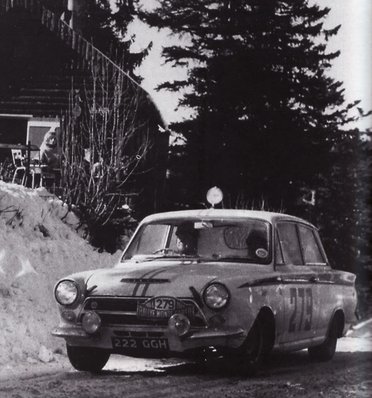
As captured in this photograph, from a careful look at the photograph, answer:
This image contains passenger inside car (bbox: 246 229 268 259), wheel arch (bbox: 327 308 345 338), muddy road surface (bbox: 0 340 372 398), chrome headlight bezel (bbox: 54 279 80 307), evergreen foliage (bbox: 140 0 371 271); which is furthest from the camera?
evergreen foliage (bbox: 140 0 371 271)

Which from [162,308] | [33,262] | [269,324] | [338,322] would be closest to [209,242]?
[269,324]

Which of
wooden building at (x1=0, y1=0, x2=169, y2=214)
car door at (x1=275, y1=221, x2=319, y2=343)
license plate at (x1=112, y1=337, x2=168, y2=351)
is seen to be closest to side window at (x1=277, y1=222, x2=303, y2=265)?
car door at (x1=275, y1=221, x2=319, y2=343)

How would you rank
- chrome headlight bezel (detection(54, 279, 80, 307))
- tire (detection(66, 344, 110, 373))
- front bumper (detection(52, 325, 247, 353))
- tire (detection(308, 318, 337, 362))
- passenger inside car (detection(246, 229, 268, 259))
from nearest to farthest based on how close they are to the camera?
front bumper (detection(52, 325, 247, 353)) → chrome headlight bezel (detection(54, 279, 80, 307)) → tire (detection(66, 344, 110, 373)) → passenger inside car (detection(246, 229, 268, 259)) → tire (detection(308, 318, 337, 362))

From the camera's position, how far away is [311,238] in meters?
10.5

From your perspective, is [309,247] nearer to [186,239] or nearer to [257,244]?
[257,244]

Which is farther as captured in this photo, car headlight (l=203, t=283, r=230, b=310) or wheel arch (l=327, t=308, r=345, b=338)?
wheel arch (l=327, t=308, r=345, b=338)

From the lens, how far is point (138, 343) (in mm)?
7965

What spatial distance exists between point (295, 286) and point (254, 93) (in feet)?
60.5

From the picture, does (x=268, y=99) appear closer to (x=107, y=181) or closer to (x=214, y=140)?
(x=214, y=140)

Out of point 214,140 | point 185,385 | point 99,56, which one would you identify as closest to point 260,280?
point 185,385

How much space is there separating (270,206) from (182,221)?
675 inches

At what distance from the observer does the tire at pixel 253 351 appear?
816 cm

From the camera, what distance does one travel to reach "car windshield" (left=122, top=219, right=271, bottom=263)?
355 inches

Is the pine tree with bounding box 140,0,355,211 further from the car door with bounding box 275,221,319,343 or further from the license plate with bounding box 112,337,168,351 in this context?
the license plate with bounding box 112,337,168,351
